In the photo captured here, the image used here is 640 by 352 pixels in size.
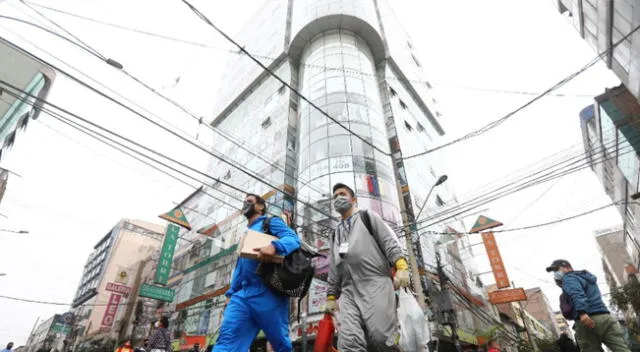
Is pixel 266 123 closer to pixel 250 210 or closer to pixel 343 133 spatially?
pixel 343 133

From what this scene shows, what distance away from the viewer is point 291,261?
7.98 ft

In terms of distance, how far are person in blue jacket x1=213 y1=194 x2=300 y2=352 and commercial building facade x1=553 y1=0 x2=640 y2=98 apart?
804 cm

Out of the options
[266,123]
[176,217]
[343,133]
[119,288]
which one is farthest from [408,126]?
[119,288]

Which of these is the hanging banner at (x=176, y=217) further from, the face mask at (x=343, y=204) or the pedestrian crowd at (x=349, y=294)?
the face mask at (x=343, y=204)

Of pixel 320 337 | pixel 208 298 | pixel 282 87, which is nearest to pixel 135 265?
pixel 208 298

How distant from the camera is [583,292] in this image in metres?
3.38

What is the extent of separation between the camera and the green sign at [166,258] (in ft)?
69.1

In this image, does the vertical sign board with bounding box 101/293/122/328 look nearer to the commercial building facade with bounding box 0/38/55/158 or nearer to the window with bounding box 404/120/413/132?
the commercial building facade with bounding box 0/38/55/158

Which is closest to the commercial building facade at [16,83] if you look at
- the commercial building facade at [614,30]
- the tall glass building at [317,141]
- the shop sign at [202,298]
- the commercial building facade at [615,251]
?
the tall glass building at [317,141]

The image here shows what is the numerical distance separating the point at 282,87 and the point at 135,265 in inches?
1477

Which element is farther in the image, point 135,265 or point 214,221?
point 135,265

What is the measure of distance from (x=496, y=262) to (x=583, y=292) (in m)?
16.7

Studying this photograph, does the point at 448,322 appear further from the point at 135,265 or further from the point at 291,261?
the point at 135,265

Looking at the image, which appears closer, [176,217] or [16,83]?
[176,217]
